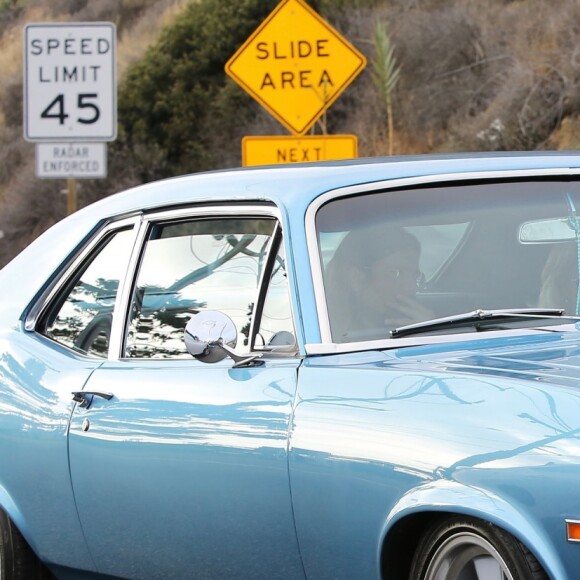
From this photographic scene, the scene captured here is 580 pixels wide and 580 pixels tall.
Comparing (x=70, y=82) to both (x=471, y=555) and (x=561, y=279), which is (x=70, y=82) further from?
(x=471, y=555)

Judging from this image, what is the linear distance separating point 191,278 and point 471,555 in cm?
164

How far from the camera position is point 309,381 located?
13.0 feet

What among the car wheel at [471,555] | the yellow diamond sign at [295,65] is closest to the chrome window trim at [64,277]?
the car wheel at [471,555]

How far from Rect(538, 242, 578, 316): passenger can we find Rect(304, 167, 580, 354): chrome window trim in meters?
0.25

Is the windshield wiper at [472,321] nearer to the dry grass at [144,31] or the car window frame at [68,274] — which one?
the car window frame at [68,274]

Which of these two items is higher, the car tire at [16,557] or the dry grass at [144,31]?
the dry grass at [144,31]

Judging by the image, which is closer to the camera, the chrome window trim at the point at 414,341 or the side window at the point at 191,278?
the chrome window trim at the point at 414,341

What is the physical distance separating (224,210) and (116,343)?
607mm

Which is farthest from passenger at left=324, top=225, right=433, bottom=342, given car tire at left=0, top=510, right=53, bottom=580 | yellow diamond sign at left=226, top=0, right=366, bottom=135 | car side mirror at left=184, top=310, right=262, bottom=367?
yellow diamond sign at left=226, top=0, right=366, bottom=135

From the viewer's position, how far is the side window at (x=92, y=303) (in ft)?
16.8

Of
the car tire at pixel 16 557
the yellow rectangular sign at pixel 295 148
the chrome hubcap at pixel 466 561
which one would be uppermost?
the yellow rectangular sign at pixel 295 148

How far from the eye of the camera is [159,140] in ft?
119

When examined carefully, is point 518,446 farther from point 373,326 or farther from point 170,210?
point 170,210

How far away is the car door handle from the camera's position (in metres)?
4.71
